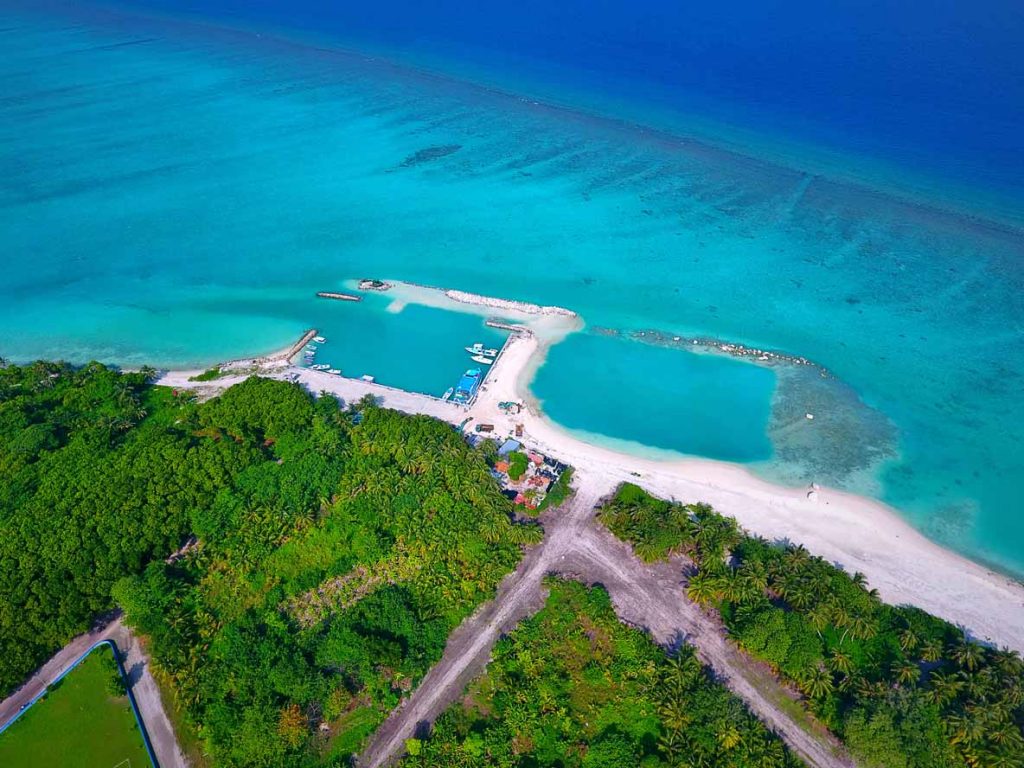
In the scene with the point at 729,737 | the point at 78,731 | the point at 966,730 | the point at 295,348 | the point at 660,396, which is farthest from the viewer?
the point at 295,348

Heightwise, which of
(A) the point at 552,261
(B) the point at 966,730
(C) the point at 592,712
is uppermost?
(A) the point at 552,261

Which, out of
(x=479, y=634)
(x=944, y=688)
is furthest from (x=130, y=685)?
(x=944, y=688)

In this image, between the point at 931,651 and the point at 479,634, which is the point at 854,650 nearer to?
the point at 931,651

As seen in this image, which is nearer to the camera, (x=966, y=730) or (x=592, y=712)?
(x=966, y=730)

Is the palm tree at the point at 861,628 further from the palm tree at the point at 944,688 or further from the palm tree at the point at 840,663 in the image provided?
the palm tree at the point at 944,688

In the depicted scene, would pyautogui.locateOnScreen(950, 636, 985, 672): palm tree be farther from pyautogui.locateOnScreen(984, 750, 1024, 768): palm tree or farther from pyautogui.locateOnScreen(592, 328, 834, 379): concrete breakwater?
pyautogui.locateOnScreen(592, 328, 834, 379): concrete breakwater

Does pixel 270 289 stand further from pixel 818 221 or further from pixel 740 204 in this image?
pixel 818 221

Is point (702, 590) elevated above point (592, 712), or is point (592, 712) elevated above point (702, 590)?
point (702, 590)

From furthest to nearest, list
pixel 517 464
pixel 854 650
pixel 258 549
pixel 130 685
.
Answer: pixel 517 464, pixel 258 549, pixel 854 650, pixel 130 685

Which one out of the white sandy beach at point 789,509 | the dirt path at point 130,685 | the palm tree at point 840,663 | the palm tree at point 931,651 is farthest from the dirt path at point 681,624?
the dirt path at point 130,685
